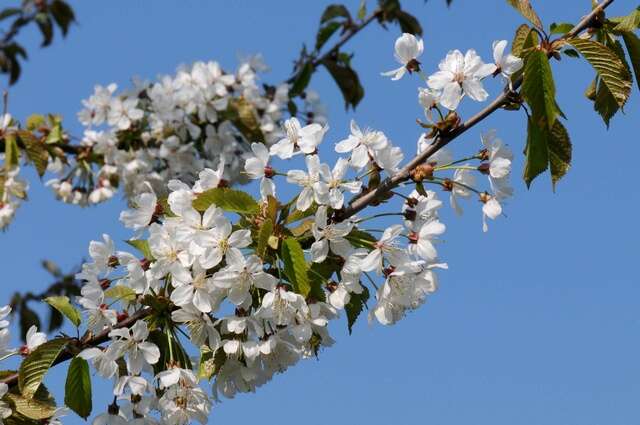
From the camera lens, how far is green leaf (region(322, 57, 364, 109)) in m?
6.26

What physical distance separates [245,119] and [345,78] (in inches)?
30.2

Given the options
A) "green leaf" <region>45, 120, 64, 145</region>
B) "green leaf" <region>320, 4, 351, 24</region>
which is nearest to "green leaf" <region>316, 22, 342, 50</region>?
"green leaf" <region>320, 4, 351, 24</region>

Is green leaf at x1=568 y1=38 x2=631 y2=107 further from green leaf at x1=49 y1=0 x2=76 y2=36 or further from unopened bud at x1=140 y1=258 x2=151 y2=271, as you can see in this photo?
green leaf at x1=49 y1=0 x2=76 y2=36

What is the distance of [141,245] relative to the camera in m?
2.89

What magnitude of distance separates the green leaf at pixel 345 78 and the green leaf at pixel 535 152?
363 cm

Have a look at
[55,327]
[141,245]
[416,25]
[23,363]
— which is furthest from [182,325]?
[55,327]

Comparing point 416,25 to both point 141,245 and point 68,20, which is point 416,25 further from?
point 141,245

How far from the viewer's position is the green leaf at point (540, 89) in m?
2.58

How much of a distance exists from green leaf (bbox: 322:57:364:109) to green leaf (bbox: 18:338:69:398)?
3.76m

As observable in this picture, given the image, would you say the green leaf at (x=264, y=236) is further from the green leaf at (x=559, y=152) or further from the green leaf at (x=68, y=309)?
the green leaf at (x=559, y=152)

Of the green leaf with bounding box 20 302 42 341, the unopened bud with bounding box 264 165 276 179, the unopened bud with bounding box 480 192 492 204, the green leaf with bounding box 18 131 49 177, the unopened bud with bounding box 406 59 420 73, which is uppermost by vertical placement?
the green leaf with bounding box 18 131 49 177

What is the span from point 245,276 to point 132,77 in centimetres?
423

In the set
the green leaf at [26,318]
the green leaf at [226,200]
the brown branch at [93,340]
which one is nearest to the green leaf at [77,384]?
the brown branch at [93,340]

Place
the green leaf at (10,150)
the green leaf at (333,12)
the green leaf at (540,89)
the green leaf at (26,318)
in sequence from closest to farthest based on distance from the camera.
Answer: the green leaf at (540,89), the green leaf at (10,150), the green leaf at (333,12), the green leaf at (26,318)
